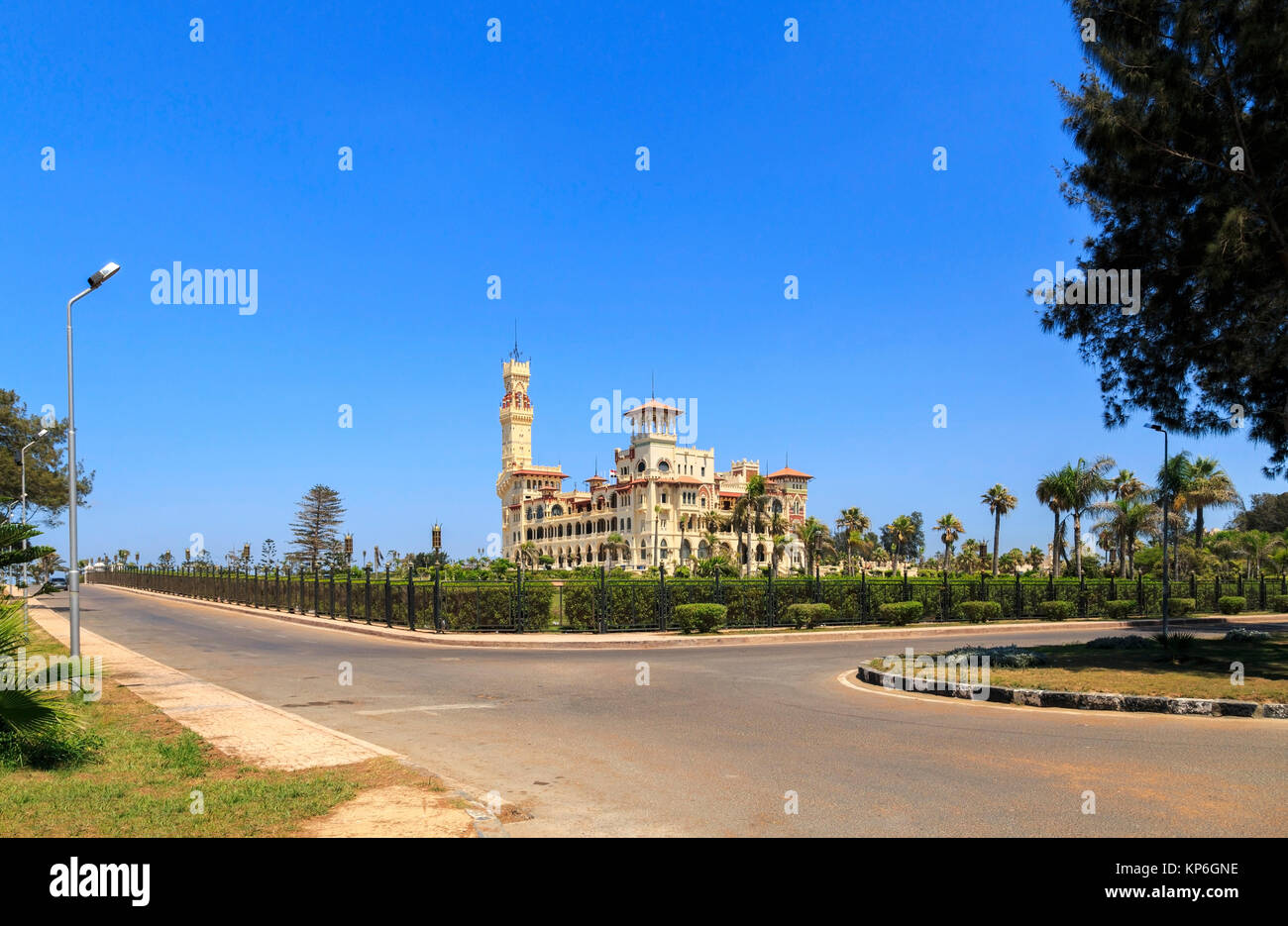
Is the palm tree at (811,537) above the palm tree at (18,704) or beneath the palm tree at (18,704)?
beneath

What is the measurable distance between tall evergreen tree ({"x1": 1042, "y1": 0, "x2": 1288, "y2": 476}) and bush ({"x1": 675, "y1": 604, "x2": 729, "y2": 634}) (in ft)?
43.8

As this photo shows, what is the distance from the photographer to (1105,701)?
39.4 ft

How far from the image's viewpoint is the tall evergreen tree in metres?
14.5

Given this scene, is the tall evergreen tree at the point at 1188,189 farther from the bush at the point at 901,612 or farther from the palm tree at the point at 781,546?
the palm tree at the point at 781,546

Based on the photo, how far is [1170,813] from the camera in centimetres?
651

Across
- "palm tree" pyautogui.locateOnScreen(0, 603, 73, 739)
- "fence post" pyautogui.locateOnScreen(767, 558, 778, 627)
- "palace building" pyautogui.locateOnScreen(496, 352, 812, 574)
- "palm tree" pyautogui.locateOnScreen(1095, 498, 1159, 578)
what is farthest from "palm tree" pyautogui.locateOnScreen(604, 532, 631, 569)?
"palm tree" pyautogui.locateOnScreen(0, 603, 73, 739)

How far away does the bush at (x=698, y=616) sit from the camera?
26844mm

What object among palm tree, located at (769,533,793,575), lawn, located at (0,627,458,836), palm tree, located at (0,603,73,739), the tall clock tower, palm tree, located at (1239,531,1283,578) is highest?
the tall clock tower

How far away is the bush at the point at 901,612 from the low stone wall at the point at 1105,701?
1822 cm

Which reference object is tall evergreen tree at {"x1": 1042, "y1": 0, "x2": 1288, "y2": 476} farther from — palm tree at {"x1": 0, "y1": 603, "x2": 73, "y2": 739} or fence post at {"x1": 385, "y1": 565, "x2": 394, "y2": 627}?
fence post at {"x1": 385, "y1": 565, "x2": 394, "y2": 627}

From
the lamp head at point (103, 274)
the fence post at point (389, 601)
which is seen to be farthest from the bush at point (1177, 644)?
the fence post at point (389, 601)

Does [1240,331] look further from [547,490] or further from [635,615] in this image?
[547,490]
